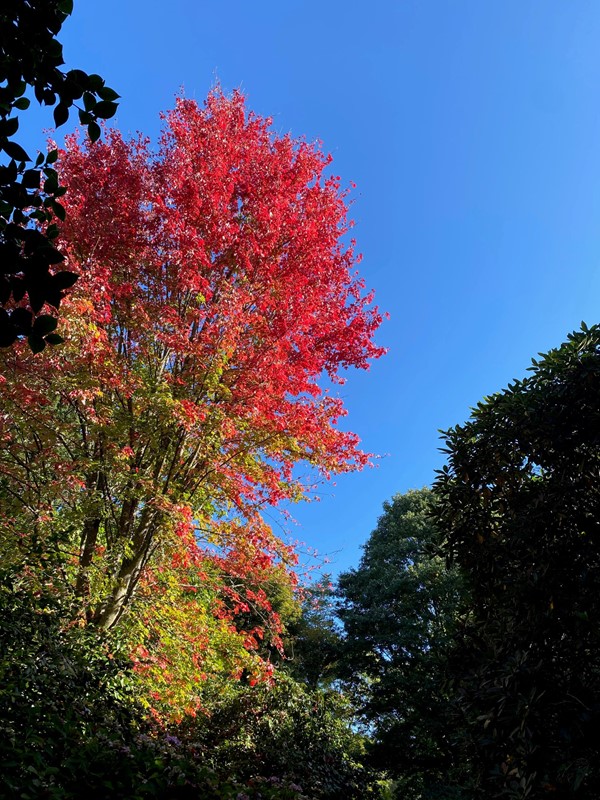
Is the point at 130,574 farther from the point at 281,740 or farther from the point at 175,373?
the point at 281,740

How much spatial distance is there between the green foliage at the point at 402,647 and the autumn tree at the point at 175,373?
770 centimetres

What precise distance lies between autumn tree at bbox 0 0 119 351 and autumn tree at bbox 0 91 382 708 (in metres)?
3.94

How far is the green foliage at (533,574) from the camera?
3.08m

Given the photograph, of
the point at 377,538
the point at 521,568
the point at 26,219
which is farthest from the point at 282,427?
the point at 377,538

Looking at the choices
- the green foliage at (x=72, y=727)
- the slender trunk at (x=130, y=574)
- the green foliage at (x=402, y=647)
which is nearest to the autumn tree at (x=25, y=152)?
the green foliage at (x=72, y=727)

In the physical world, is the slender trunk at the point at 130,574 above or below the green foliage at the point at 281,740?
above

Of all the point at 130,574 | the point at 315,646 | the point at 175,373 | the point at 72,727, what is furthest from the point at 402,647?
the point at 72,727

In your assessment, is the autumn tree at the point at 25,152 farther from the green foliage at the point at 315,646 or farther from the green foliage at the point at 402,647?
the green foliage at the point at 315,646

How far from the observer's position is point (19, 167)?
1560 mm

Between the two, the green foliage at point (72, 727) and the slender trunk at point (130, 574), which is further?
the slender trunk at point (130, 574)

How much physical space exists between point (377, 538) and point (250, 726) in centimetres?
1282

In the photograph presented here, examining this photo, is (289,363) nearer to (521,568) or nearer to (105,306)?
(105,306)

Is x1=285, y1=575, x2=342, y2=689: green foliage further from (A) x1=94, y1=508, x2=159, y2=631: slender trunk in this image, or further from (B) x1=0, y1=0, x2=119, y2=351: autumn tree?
(B) x1=0, y1=0, x2=119, y2=351: autumn tree

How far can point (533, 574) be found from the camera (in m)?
3.68
